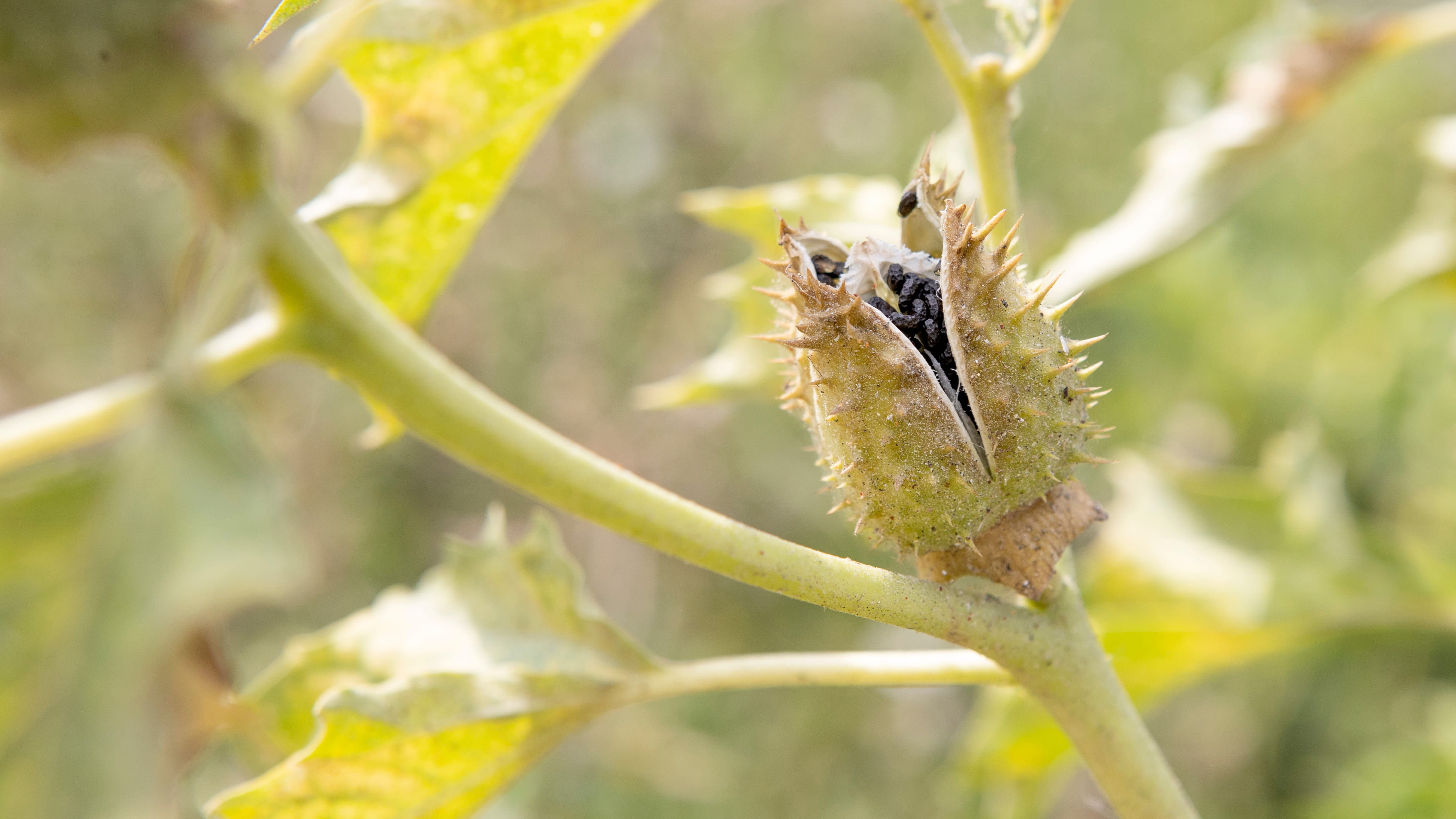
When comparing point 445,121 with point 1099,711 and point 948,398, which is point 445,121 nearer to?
point 948,398

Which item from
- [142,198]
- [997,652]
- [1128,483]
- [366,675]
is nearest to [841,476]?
[997,652]

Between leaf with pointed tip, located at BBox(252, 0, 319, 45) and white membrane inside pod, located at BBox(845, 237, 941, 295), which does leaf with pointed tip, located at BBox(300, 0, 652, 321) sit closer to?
leaf with pointed tip, located at BBox(252, 0, 319, 45)

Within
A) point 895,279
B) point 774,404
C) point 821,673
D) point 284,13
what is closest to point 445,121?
point 284,13

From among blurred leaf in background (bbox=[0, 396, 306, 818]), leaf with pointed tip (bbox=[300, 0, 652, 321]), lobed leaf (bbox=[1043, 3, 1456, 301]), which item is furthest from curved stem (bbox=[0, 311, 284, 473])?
lobed leaf (bbox=[1043, 3, 1456, 301])

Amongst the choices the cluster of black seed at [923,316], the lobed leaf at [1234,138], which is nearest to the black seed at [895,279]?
the cluster of black seed at [923,316]

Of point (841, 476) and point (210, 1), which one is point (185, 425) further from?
point (841, 476)
